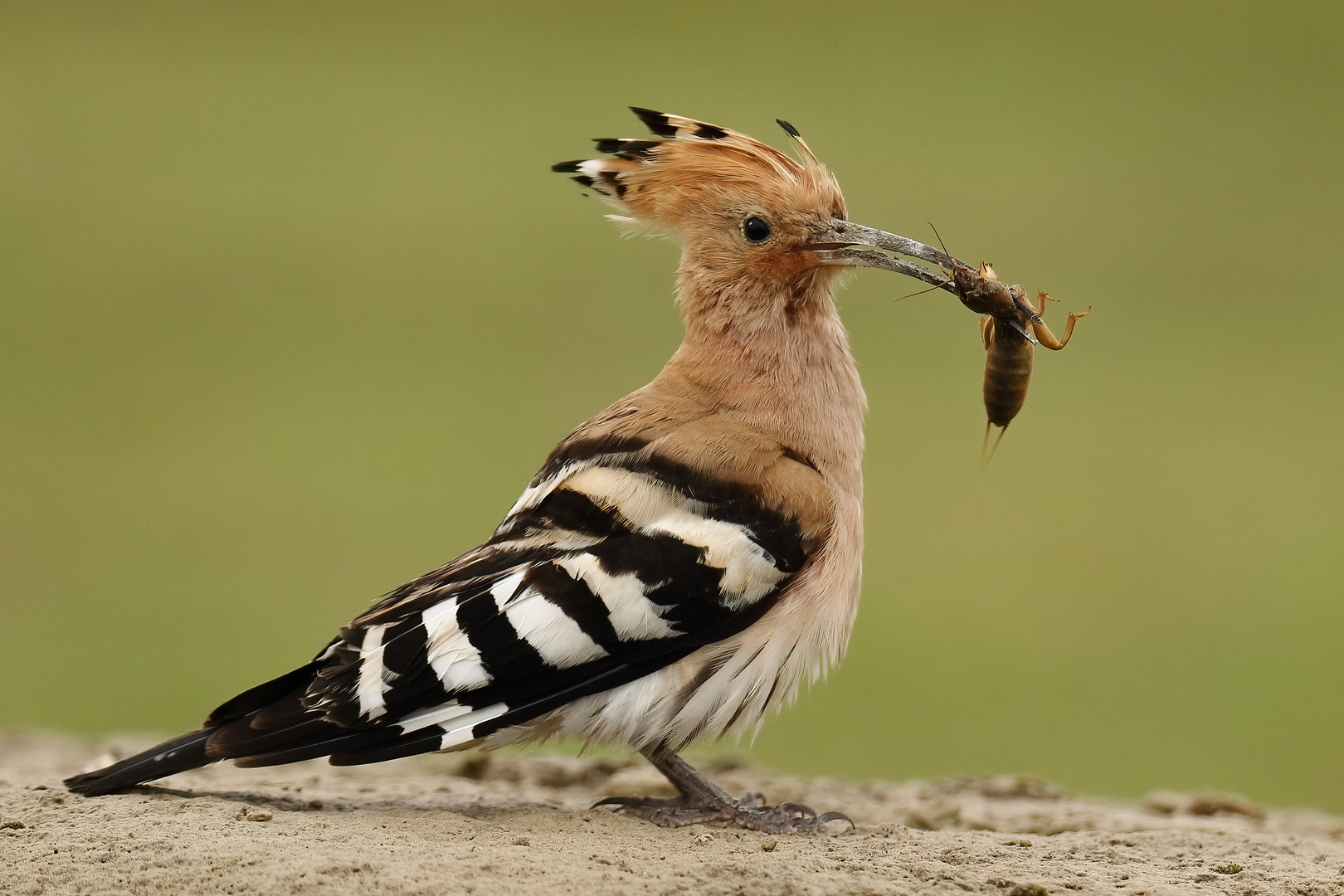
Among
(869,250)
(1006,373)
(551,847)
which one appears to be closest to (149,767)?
(551,847)

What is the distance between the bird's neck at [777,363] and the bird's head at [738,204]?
0.10ft

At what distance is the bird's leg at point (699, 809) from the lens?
10.7 ft

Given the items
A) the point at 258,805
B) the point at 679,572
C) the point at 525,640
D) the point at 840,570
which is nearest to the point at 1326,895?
the point at 840,570

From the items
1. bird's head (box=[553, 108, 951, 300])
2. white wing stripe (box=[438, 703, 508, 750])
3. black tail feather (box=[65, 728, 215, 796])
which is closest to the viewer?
white wing stripe (box=[438, 703, 508, 750])

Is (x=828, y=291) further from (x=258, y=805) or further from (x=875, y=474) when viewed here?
(x=875, y=474)

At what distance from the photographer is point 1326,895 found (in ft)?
9.39

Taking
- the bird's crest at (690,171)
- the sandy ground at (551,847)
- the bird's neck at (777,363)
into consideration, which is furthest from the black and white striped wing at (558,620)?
the bird's crest at (690,171)

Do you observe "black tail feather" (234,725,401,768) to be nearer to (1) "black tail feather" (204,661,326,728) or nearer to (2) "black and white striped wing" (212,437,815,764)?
(2) "black and white striped wing" (212,437,815,764)

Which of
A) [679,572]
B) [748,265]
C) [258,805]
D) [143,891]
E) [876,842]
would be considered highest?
[748,265]

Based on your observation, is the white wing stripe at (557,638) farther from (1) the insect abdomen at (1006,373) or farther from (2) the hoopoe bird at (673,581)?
(1) the insect abdomen at (1006,373)

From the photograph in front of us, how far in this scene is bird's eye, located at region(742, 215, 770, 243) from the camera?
11.9 feet

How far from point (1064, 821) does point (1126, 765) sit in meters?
3.55

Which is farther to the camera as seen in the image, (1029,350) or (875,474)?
(875,474)

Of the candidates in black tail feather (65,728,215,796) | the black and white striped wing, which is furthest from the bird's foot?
black tail feather (65,728,215,796)
